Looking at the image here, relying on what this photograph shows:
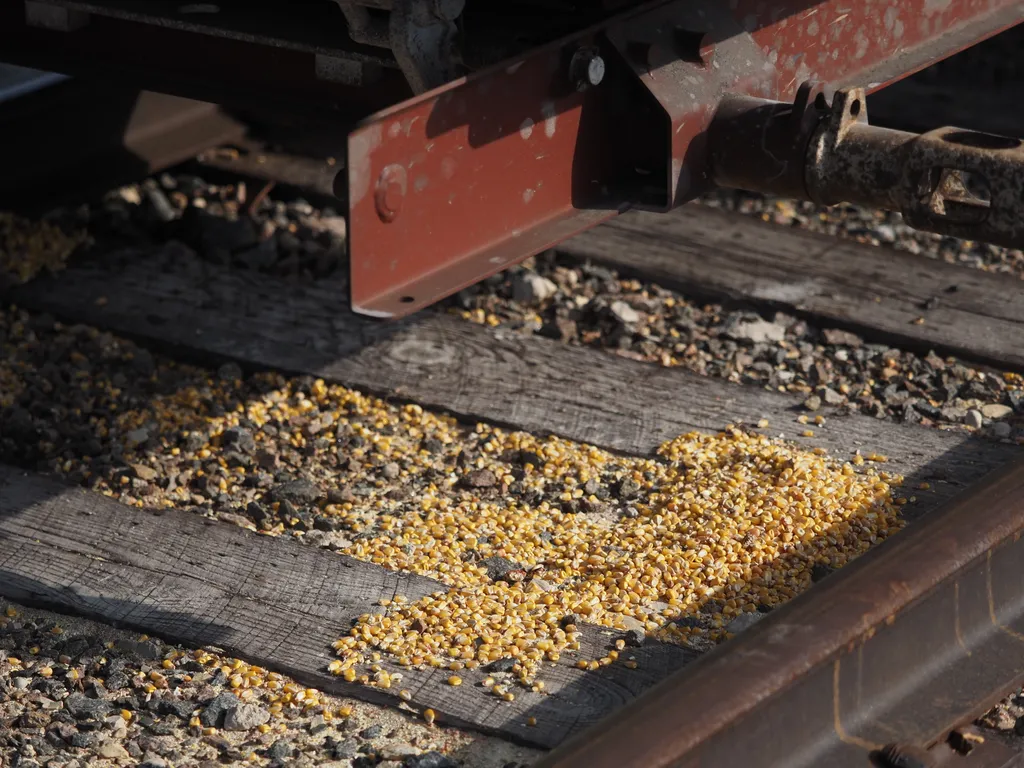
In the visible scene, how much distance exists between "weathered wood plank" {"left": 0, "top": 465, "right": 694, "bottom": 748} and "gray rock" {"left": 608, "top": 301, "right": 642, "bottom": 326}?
158 cm

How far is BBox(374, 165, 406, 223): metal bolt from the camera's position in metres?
2.71

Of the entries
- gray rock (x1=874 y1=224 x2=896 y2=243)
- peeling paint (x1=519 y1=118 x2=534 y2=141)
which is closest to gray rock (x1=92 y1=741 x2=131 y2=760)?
peeling paint (x1=519 y1=118 x2=534 y2=141)

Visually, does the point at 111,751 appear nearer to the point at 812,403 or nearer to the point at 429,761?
the point at 429,761

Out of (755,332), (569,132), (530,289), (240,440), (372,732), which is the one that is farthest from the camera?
(530,289)

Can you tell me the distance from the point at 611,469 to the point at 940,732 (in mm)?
1380

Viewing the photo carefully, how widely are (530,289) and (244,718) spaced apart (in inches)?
90.0

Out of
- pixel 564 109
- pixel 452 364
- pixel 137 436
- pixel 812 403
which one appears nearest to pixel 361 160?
pixel 564 109

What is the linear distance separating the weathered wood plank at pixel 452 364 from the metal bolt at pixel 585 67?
3.80ft

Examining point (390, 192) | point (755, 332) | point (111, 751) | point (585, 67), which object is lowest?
point (111, 751)

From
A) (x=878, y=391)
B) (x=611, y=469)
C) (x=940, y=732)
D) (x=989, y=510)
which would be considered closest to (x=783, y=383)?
(x=878, y=391)

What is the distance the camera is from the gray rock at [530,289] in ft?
15.8

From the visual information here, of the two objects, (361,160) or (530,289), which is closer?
(361,160)

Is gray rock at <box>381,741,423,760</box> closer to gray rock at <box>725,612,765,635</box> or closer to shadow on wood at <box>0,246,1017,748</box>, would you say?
shadow on wood at <box>0,246,1017,748</box>

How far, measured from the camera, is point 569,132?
3.23 metres
